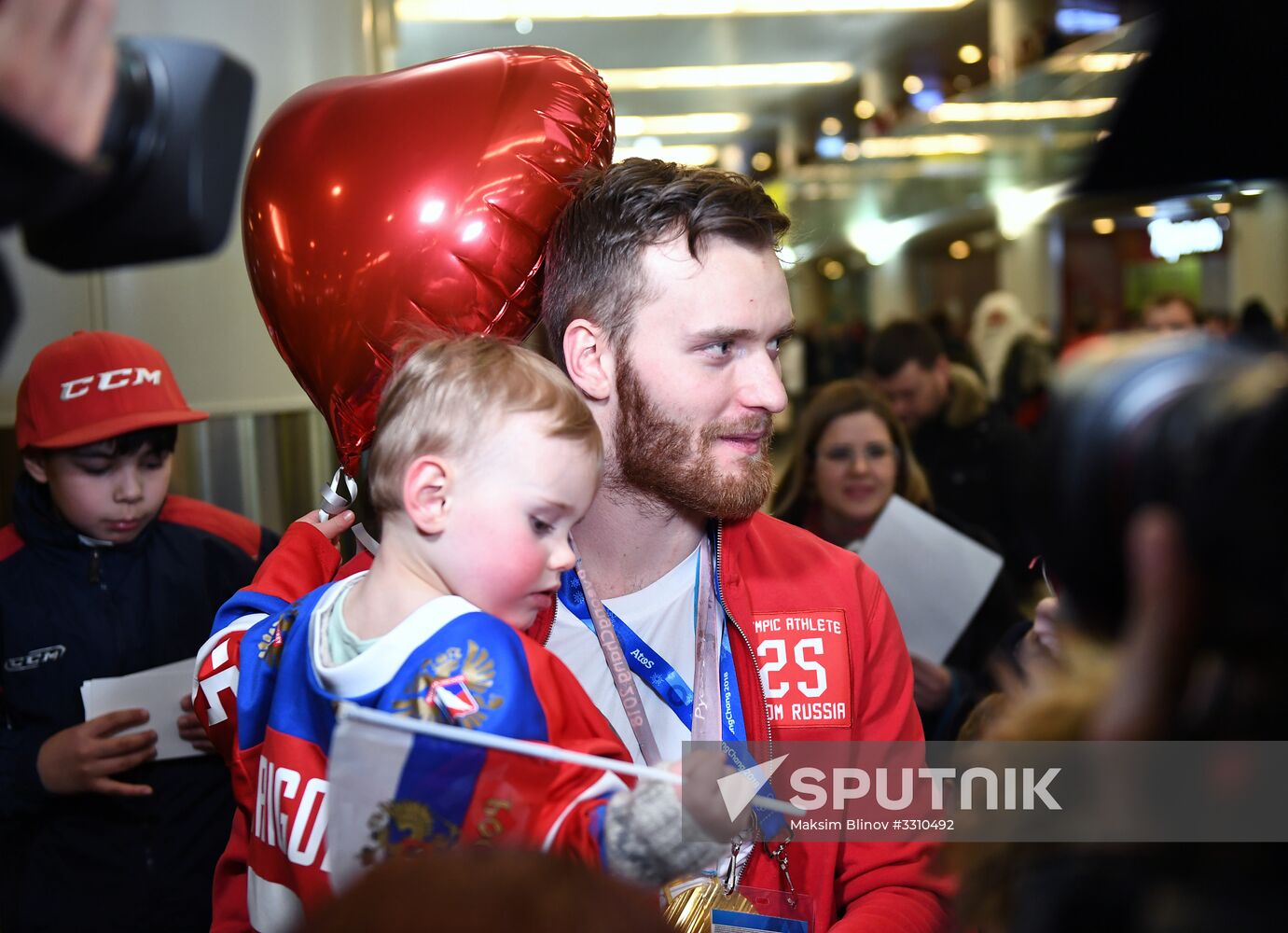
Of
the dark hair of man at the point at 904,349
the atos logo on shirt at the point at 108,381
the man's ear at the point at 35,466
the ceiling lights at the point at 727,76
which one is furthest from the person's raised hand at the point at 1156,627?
the ceiling lights at the point at 727,76

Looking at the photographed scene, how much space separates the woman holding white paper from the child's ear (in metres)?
2.00

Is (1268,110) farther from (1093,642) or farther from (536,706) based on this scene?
(536,706)

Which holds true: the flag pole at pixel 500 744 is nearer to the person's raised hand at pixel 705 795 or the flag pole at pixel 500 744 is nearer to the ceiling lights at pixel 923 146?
the person's raised hand at pixel 705 795

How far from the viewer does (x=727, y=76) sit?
14.6 m

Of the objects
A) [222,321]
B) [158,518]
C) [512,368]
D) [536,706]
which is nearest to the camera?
[536,706]

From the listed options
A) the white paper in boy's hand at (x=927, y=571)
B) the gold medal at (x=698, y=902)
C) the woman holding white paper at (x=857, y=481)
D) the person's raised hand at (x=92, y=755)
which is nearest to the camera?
the gold medal at (x=698, y=902)

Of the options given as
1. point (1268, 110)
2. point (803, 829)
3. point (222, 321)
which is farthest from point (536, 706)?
point (222, 321)

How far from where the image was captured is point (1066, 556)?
0.71m

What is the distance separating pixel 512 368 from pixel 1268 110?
2.57ft

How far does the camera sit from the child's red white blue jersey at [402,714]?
1.03 m

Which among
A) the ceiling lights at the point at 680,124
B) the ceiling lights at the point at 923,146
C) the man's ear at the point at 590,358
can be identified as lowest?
the man's ear at the point at 590,358

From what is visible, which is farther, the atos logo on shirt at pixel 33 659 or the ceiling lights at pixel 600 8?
the ceiling lights at pixel 600 8

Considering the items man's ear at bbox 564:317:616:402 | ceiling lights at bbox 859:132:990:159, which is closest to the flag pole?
man's ear at bbox 564:317:616:402

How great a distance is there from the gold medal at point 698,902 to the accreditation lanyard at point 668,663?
19cm
